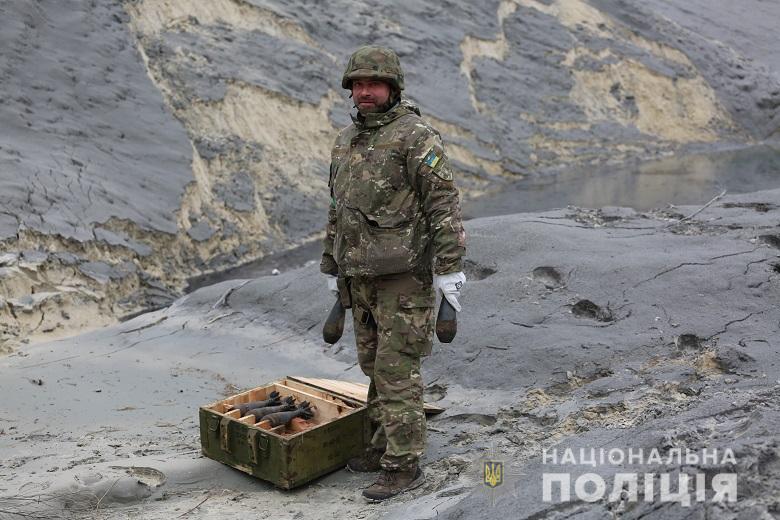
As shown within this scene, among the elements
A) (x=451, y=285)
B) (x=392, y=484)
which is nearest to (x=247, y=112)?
(x=451, y=285)

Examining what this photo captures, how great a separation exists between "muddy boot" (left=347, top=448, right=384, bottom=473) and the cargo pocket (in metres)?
0.64

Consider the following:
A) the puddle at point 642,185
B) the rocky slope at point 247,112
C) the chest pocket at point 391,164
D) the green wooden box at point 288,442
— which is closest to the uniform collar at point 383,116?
the chest pocket at point 391,164

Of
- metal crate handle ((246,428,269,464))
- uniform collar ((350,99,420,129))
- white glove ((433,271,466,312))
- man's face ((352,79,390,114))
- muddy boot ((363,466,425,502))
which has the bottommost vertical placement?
muddy boot ((363,466,425,502))

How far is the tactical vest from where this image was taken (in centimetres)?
380

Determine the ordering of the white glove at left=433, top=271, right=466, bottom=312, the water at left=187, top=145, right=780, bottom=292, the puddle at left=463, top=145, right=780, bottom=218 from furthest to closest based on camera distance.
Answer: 1. the puddle at left=463, top=145, right=780, bottom=218
2. the water at left=187, top=145, right=780, bottom=292
3. the white glove at left=433, top=271, right=466, bottom=312

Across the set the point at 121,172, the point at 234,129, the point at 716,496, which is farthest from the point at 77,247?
the point at 716,496

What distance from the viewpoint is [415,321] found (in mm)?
3846

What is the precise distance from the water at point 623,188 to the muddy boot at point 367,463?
18.9 ft

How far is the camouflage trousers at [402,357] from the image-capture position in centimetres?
382

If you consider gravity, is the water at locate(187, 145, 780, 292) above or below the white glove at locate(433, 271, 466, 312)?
below

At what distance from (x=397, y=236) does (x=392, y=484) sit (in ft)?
Result: 3.75

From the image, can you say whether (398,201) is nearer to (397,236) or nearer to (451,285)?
(397,236)

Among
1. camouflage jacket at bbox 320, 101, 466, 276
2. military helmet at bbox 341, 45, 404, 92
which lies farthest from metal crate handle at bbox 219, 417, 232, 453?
military helmet at bbox 341, 45, 404, 92

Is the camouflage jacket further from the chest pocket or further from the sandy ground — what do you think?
the sandy ground
